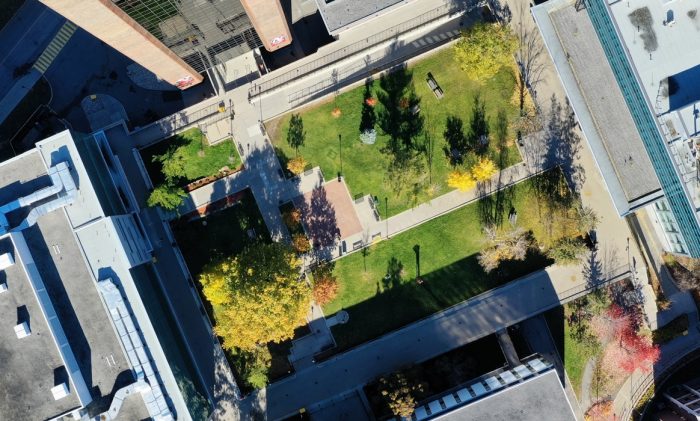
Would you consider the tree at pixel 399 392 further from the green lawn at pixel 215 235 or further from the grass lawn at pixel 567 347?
the green lawn at pixel 215 235

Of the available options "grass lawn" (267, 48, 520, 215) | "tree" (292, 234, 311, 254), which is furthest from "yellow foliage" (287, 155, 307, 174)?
"tree" (292, 234, 311, 254)

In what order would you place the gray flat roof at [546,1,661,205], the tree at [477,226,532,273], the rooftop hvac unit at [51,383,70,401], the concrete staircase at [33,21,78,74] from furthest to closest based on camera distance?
the concrete staircase at [33,21,78,74] < the tree at [477,226,532,273] < the gray flat roof at [546,1,661,205] < the rooftop hvac unit at [51,383,70,401]

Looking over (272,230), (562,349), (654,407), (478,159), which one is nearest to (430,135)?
Result: (478,159)

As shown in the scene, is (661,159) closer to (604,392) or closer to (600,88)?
(600,88)

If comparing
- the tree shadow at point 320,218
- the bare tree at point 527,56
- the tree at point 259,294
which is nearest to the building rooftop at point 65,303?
the tree at point 259,294

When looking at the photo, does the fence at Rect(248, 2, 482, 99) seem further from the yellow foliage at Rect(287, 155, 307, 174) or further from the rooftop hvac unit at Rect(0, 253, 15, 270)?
the rooftop hvac unit at Rect(0, 253, 15, 270)

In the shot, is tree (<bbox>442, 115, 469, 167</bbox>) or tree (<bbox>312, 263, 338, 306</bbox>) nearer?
tree (<bbox>312, 263, 338, 306</bbox>)
